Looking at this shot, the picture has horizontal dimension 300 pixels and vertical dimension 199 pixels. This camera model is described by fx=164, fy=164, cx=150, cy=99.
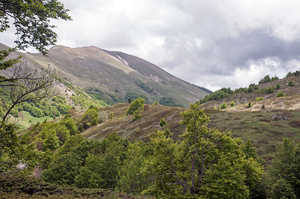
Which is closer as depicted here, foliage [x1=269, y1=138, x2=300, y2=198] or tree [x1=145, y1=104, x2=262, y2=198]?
tree [x1=145, y1=104, x2=262, y2=198]

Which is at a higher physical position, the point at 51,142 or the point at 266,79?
the point at 266,79

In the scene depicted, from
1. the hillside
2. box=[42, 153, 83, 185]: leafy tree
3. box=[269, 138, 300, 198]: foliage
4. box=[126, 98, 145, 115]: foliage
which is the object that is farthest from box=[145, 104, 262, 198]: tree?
box=[126, 98, 145, 115]: foliage

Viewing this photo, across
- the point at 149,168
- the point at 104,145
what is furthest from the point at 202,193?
the point at 104,145

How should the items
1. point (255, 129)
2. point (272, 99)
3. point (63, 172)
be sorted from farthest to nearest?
point (272, 99)
point (255, 129)
point (63, 172)

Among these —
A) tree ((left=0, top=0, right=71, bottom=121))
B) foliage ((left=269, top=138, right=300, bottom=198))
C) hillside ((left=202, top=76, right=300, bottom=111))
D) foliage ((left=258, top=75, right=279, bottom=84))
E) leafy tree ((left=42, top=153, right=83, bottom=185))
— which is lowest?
leafy tree ((left=42, top=153, right=83, bottom=185))

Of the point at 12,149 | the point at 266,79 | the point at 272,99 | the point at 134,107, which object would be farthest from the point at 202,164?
the point at 266,79

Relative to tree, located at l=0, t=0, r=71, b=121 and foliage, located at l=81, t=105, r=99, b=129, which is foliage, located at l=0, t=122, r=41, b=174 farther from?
foliage, located at l=81, t=105, r=99, b=129

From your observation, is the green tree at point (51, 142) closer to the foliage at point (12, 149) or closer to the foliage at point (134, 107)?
the foliage at point (134, 107)

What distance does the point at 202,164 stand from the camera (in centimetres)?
1658

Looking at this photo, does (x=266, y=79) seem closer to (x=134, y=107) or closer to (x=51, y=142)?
(x=134, y=107)

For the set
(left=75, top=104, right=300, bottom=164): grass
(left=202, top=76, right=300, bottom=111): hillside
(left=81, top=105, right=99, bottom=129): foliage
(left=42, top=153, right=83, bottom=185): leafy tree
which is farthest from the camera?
(left=81, top=105, right=99, bottom=129): foliage

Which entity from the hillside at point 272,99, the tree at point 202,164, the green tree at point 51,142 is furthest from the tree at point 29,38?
the hillside at point 272,99

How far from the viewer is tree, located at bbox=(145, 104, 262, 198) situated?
1532 cm

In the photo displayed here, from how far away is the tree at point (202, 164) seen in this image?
50.3 ft
